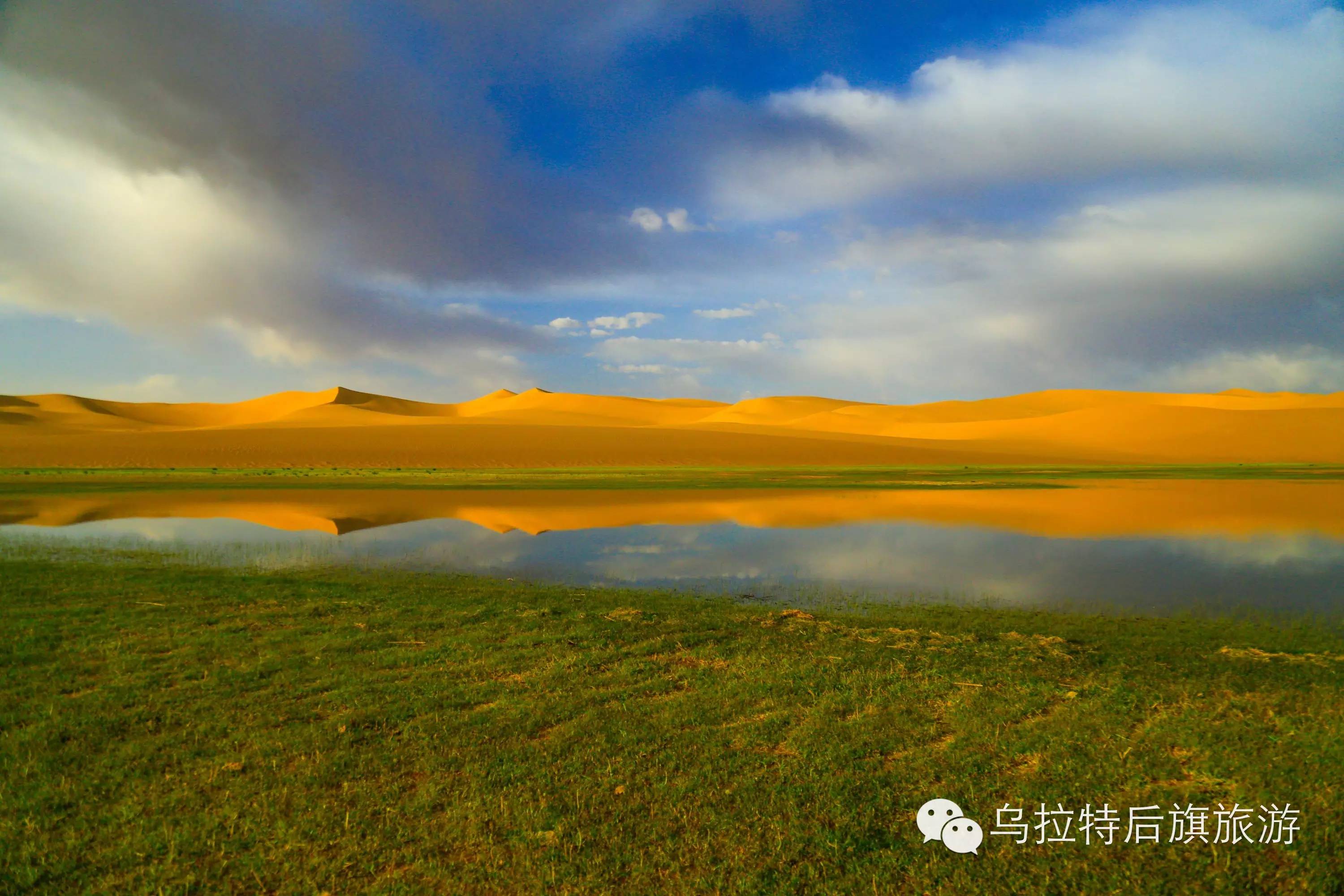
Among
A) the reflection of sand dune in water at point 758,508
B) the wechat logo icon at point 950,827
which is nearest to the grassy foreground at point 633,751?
the wechat logo icon at point 950,827

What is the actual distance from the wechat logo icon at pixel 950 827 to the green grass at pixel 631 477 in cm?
4614

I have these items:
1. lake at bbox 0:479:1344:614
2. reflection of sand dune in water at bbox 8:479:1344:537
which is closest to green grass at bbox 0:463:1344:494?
reflection of sand dune in water at bbox 8:479:1344:537

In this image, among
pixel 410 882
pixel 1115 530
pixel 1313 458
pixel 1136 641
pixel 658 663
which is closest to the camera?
pixel 410 882

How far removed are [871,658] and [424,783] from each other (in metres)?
7.29

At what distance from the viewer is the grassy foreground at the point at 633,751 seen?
19.0 feet

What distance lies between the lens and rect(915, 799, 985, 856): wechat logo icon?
611 centimetres

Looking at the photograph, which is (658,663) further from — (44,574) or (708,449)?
(708,449)

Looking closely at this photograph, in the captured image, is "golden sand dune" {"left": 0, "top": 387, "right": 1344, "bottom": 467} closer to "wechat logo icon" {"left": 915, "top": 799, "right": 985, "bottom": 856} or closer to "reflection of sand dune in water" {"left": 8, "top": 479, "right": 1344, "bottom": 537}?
"reflection of sand dune in water" {"left": 8, "top": 479, "right": 1344, "bottom": 537}

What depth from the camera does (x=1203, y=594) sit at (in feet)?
56.7

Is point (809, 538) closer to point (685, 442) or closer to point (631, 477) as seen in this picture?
point (631, 477)

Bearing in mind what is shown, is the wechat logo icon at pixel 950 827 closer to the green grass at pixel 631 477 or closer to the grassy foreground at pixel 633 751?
the grassy foreground at pixel 633 751

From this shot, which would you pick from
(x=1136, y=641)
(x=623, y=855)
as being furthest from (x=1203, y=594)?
(x=623, y=855)

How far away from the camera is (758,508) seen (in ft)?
127

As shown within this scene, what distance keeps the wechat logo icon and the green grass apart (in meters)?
46.1
